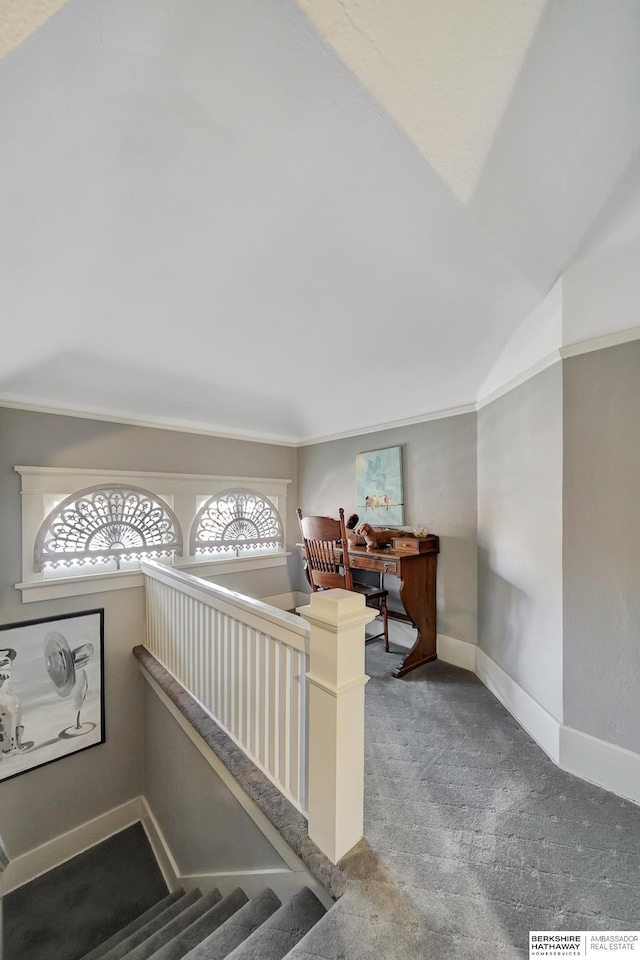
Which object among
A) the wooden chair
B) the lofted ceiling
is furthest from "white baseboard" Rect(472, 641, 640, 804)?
the lofted ceiling

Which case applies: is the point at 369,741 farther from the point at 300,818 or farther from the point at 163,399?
the point at 163,399

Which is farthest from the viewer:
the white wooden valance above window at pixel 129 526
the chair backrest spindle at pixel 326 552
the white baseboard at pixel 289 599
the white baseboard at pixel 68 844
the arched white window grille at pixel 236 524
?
the white baseboard at pixel 289 599

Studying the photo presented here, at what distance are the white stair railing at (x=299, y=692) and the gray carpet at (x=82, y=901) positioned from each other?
5.27ft

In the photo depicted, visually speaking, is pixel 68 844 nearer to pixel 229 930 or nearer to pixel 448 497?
pixel 229 930

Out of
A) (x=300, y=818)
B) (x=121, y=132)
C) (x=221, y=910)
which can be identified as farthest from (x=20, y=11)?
(x=221, y=910)

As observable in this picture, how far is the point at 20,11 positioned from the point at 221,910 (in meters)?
2.58

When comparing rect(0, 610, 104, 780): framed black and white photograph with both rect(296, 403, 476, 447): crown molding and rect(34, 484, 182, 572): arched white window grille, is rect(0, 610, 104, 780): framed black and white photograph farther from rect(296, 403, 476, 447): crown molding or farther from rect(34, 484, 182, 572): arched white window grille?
rect(296, 403, 476, 447): crown molding

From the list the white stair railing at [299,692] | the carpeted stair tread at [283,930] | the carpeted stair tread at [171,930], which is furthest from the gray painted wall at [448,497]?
the carpeted stair tread at [171,930]

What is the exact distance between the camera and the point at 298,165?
108 centimetres

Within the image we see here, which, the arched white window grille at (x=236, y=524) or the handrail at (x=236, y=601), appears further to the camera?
the arched white window grille at (x=236, y=524)

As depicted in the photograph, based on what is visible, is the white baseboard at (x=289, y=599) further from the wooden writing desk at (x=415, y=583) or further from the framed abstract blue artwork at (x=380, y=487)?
the wooden writing desk at (x=415, y=583)

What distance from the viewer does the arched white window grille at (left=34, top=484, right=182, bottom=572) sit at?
255 centimetres

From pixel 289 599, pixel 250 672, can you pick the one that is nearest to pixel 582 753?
pixel 250 672

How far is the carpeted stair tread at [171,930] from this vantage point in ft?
4.78
